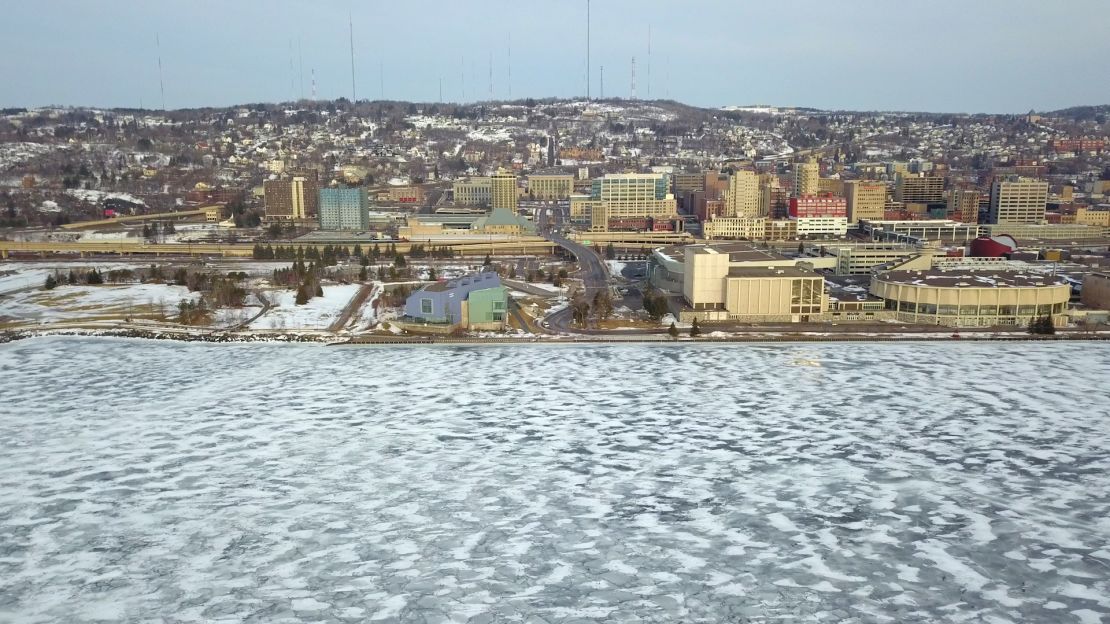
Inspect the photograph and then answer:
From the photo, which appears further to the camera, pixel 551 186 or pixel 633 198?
pixel 551 186

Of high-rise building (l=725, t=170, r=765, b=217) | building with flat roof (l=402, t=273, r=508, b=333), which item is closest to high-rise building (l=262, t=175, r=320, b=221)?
high-rise building (l=725, t=170, r=765, b=217)

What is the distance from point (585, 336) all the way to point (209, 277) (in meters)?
12.8

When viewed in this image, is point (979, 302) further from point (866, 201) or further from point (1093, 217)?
point (1093, 217)

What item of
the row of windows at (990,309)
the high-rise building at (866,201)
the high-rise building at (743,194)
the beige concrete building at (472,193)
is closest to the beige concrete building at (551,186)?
the beige concrete building at (472,193)

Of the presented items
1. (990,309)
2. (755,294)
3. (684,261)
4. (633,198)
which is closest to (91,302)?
Result: (684,261)

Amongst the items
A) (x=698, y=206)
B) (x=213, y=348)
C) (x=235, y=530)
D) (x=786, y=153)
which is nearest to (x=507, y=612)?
(x=235, y=530)

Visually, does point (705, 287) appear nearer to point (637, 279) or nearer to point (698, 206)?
point (637, 279)

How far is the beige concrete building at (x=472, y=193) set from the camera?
145ft

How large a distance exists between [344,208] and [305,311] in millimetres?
16944

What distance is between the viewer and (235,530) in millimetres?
8469

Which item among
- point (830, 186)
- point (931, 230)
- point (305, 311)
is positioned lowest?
point (305, 311)

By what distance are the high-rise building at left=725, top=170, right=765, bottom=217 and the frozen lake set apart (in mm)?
22831

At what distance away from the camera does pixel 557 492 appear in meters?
9.38

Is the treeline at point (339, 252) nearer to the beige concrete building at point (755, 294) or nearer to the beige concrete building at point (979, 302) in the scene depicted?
the beige concrete building at point (755, 294)
